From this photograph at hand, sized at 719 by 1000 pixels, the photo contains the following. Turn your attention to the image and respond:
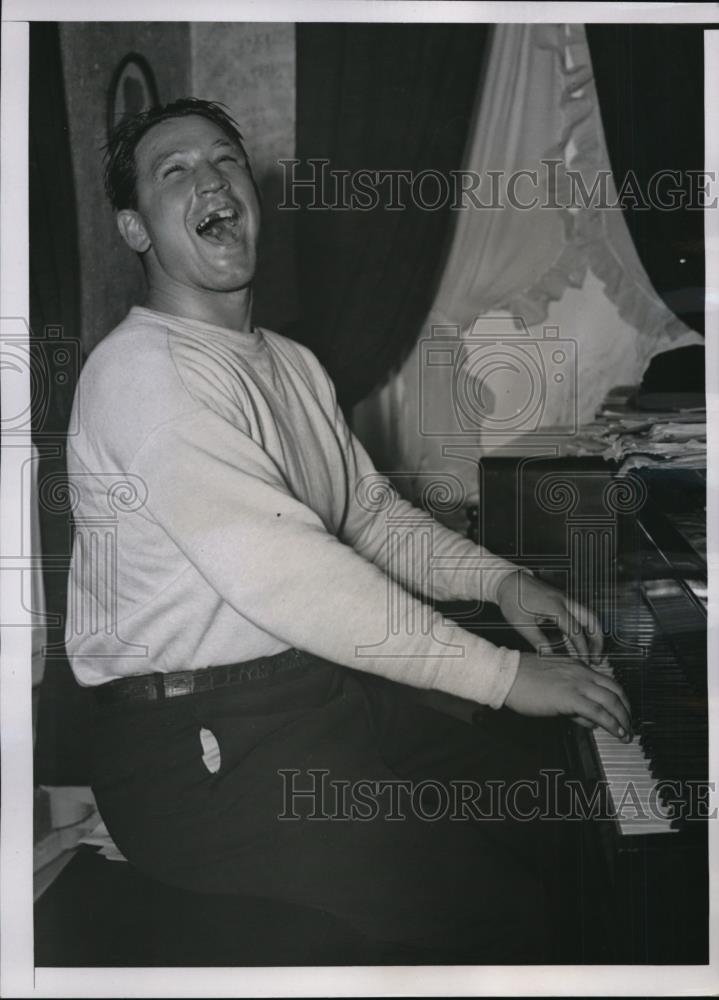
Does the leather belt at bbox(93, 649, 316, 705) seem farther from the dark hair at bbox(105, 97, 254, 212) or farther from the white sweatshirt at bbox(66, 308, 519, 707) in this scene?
the dark hair at bbox(105, 97, 254, 212)

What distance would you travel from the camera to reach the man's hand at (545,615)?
183 cm

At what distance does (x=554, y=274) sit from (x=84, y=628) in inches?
41.9

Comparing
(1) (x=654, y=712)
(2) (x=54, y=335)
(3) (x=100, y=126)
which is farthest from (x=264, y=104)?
(1) (x=654, y=712)

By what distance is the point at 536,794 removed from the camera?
1.88 m

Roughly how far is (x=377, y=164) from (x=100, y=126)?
497mm

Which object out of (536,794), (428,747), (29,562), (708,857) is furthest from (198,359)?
(708,857)

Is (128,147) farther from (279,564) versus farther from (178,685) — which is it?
(178,685)

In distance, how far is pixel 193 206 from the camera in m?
1.81

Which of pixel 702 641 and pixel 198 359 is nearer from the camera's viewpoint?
pixel 198 359

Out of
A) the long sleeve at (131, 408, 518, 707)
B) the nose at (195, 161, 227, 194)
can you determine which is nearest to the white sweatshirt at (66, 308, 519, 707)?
the long sleeve at (131, 408, 518, 707)

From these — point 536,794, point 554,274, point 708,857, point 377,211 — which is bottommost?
point 708,857

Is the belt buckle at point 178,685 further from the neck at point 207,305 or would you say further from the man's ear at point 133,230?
the man's ear at point 133,230

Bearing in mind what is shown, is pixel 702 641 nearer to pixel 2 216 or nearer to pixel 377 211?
pixel 377 211

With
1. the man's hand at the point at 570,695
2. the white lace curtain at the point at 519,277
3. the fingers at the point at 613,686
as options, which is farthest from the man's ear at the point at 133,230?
the fingers at the point at 613,686
